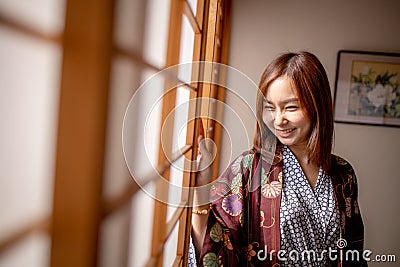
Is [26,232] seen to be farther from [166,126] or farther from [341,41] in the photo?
[341,41]

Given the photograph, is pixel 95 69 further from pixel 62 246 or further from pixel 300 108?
pixel 300 108

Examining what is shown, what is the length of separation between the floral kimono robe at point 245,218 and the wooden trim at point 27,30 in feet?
2.62

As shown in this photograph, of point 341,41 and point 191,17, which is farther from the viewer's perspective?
point 341,41

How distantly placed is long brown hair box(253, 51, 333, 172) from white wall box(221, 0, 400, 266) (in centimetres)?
146

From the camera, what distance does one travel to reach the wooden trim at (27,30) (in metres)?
0.24

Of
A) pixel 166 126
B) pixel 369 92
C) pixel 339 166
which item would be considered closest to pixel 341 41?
pixel 369 92

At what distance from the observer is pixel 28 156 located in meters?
0.29

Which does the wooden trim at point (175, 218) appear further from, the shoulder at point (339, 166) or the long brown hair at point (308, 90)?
the shoulder at point (339, 166)

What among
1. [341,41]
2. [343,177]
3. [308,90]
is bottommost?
[343,177]

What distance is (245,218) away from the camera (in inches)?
42.3

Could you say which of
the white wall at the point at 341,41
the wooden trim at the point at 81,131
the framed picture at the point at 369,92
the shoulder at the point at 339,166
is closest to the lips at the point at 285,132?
the shoulder at the point at 339,166

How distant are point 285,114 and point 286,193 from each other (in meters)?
0.23

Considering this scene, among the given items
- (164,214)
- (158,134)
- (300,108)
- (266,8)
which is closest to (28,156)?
(158,134)

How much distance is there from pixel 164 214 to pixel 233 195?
0.23 metres
